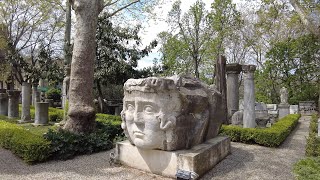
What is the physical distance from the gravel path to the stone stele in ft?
1.07

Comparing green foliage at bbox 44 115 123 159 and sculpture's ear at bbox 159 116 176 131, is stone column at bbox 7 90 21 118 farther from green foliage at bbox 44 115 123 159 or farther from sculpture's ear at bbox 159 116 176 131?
sculpture's ear at bbox 159 116 176 131

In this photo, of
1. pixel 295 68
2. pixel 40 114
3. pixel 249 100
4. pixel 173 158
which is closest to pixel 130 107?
pixel 173 158

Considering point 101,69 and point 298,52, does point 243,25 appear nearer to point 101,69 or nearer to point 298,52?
point 298,52

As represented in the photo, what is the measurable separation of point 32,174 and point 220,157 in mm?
4363

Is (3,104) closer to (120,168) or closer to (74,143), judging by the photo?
(74,143)

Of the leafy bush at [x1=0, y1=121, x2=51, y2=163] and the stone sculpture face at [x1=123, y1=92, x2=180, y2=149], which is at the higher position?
the stone sculpture face at [x1=123, y1=92, x2=180, y2=149]

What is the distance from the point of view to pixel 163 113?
4.94 metres

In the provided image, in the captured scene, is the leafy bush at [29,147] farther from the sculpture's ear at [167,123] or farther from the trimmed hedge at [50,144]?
the sculpture's ear at [167,123]

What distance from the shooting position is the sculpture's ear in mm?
4867

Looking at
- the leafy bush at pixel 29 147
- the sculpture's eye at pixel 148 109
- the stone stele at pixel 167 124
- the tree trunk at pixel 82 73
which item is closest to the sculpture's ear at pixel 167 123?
the stone stele at pixel 167 124

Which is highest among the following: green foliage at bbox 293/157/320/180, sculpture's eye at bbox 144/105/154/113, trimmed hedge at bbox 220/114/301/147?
sculpture's eye at bbox 144/105/154/113

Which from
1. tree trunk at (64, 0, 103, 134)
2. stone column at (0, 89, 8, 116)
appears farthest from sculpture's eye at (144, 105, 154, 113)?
stone column at (0, 89, 8, 116)

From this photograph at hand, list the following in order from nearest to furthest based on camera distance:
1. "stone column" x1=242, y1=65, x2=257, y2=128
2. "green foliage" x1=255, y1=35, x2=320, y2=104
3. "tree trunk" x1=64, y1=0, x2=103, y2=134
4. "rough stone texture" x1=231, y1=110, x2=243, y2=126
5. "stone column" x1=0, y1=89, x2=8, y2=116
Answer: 1. "tree trunk" x1=64, y1=0, x2=103, y2=134
2. "stone column" x1=242, y1=65, x2=257, y2=128
3. "rough stone texture" x1=231, y1=110, x2=243, y2=126
4. "stone column" x1=0, y1=89, x2=8, y2=116
5. "green foliage" x1=255, y1=35, x2=320, y2=104

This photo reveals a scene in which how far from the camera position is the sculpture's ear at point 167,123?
4.87 metres
